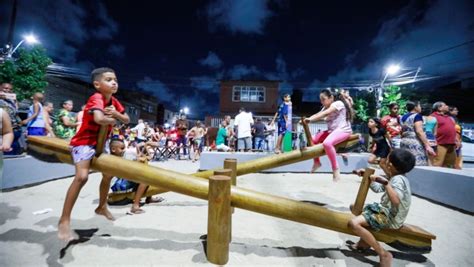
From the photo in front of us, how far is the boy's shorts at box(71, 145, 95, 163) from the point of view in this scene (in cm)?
238

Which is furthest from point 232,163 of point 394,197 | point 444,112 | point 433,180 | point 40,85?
point 40,85

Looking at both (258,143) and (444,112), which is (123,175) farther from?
(258,143)

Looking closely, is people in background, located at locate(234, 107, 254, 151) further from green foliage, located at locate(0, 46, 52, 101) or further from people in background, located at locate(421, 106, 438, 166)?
green foliage, located at locate(0, 46, 52, 101)

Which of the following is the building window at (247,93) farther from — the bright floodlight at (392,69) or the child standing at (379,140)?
the child standing at (379,140)

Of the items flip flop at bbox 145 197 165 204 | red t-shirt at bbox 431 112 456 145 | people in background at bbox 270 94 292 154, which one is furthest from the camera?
people in background at bbox 270 94 292 154

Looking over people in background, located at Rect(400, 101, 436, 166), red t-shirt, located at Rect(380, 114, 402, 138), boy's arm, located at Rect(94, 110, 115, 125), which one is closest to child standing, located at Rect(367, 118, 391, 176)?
people in background, located at Rect(400, 101, 436, 166)

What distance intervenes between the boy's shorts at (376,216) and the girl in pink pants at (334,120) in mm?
1308

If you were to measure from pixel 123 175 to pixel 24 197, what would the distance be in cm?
334

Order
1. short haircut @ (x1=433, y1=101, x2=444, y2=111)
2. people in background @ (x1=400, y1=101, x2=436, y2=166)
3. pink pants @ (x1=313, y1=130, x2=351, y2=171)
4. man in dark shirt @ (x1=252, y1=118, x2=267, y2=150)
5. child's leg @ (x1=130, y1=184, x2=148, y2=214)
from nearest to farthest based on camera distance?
pink pants @ (x1=313, y1=130, x2=351, y2=171) → child's leg @ (x1=130, y1=184, x2=148, y2=214) → people in background @ (x1=400, y1=101, x2=436, y2=166) → short haircut @ (x1=433, y1=101, x2=444, y2=111) → man in dark shirt @ (x1=252, y1=118, x2=267, y2=150)

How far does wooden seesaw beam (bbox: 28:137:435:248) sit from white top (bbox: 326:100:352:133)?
1730 millimetres

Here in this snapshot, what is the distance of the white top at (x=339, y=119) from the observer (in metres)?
3.79

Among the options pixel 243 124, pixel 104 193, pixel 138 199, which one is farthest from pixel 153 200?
pixel 243 124

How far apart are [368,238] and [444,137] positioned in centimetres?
483

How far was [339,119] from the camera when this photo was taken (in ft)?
12.6
